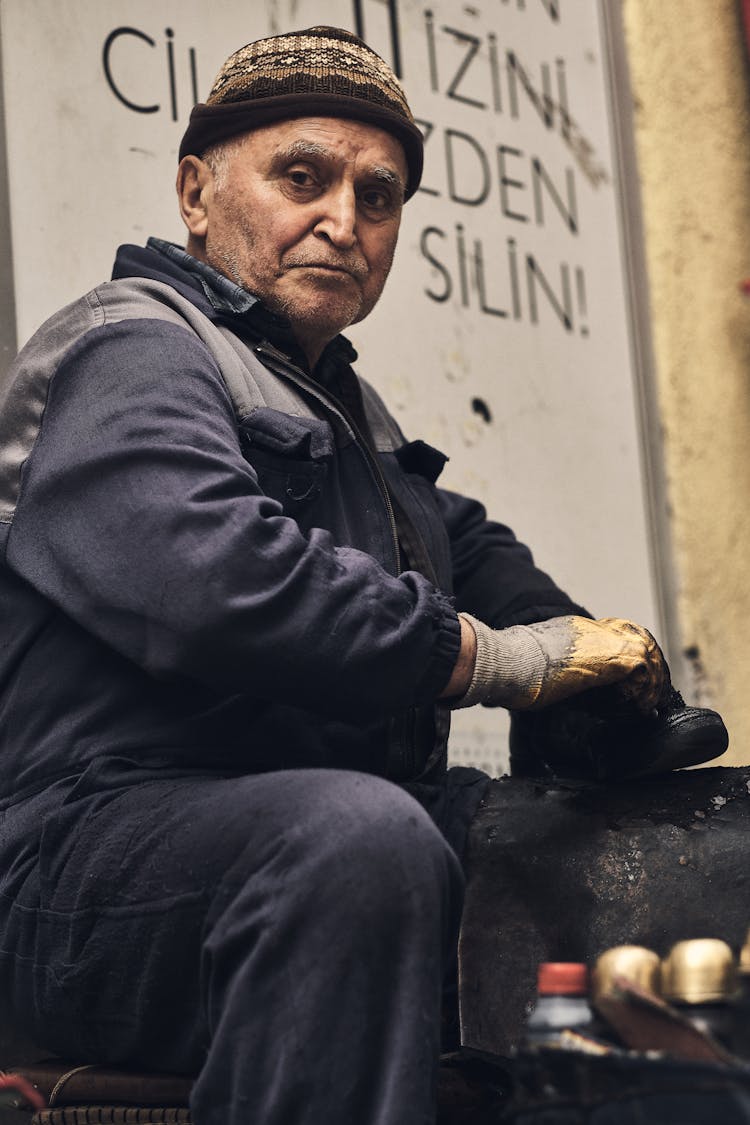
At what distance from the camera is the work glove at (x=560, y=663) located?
2096 mm

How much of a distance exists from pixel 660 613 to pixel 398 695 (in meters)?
2.34

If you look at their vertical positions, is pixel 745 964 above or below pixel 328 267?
below

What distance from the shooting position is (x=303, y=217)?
8.35 feet

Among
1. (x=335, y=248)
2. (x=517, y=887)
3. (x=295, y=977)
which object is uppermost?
(x=335, y=248)

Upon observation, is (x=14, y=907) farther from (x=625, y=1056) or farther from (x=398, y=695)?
(x=625, y=1056)

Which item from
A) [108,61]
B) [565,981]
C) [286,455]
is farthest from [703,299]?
[565,981]

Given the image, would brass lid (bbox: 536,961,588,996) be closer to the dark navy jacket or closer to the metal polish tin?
the metal polish tin

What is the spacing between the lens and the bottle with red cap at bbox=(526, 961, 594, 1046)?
4.92 ft

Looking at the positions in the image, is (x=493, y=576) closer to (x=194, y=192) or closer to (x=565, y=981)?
(x=194, y=192)

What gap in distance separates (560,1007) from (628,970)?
92mm

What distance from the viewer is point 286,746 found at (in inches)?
84.3

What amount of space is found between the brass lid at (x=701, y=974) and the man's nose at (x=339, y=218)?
55.3 inches

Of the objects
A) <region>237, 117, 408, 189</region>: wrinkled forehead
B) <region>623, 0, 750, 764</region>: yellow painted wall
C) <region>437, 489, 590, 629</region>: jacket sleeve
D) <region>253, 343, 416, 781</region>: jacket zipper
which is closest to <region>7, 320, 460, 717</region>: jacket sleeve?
<region>253, 343, 416, 781</region>: jacket zipper

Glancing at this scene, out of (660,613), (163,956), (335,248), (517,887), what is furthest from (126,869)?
(660,613)
